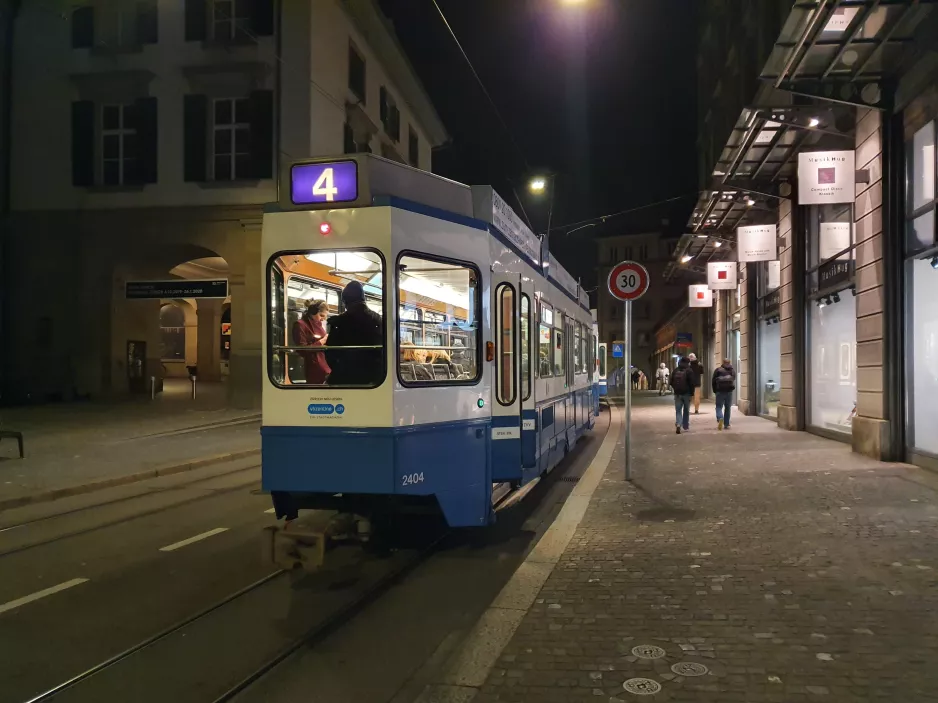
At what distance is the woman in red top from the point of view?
578 centimetres

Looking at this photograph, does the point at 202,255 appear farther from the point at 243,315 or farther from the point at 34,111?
the point at 34,111

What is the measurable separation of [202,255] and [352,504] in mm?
21482

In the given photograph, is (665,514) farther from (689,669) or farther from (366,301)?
(366,301)

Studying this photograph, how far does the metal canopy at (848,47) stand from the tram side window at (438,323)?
620cm

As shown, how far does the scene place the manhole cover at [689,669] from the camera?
12.6 feet

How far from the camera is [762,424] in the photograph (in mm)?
17422

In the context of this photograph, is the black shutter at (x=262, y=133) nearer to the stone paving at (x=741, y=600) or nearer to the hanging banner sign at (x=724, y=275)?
the hanging banner sign at (x=724, y=275)

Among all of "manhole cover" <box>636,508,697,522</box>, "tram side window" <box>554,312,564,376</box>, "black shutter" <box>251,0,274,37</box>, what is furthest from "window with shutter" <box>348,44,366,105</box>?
"manhole cover" <box>636,508,697,522</box>

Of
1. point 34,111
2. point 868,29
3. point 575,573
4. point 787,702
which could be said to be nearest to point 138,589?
point 575,573

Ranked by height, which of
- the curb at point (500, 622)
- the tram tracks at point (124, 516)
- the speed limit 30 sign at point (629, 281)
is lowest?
the tram tracks at point (124, 516)

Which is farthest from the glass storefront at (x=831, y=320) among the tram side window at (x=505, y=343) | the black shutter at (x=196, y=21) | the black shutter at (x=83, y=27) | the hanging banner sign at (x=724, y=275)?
the black shutter at (x=83, y=27)

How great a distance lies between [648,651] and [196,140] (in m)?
23.4

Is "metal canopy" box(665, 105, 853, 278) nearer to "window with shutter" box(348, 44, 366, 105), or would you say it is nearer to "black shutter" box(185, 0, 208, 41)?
"window with shutter" box(348, 44, 366, 105)

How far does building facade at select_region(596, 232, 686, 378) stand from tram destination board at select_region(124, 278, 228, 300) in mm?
60336
